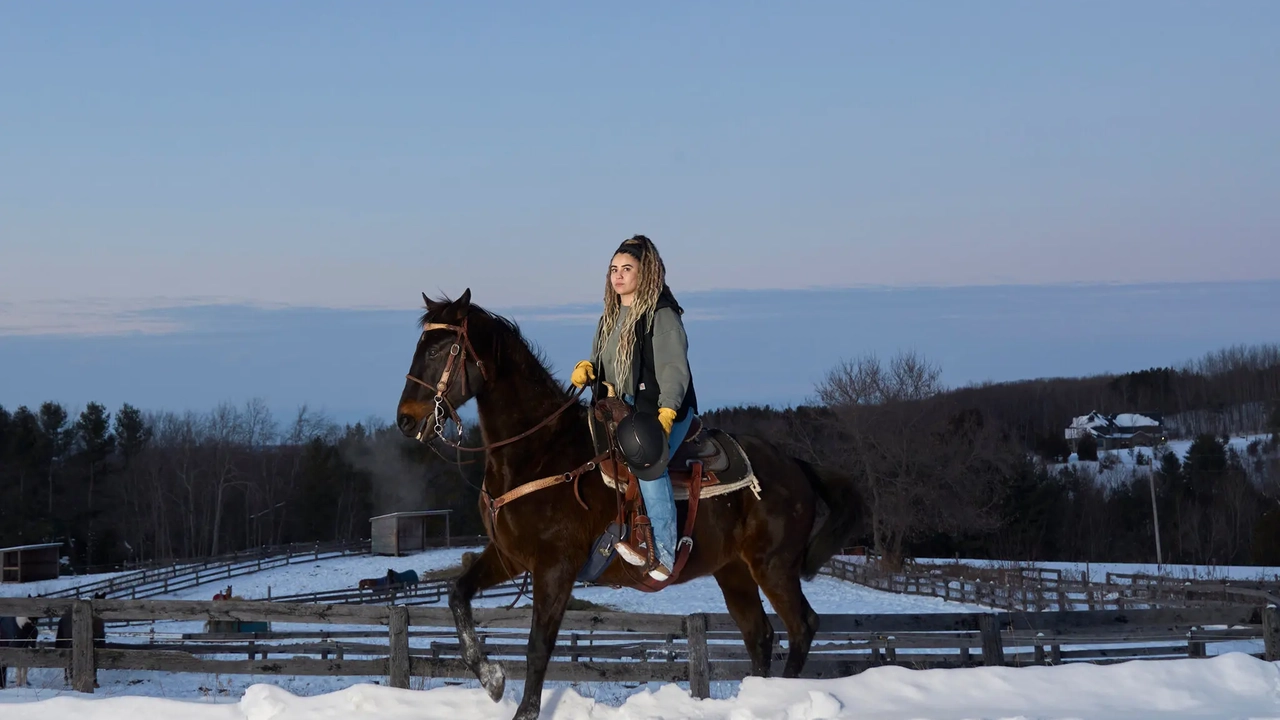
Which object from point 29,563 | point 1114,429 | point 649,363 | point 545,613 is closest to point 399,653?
point 545,613

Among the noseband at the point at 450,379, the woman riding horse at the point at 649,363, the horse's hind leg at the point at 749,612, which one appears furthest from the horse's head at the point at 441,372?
the horse's hind leg at the point at 749,612

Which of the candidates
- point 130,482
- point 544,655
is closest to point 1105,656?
point 544,655

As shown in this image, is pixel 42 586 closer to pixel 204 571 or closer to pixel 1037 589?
pixel 204 571

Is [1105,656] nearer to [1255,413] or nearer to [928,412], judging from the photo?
[928,412]

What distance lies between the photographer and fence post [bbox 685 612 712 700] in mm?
8234

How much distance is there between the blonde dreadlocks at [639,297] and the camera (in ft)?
20.6

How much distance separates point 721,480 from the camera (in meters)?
6.62

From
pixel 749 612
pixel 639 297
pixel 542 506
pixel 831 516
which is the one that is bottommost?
pixel 749 612

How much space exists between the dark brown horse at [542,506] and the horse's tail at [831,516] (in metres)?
0.03

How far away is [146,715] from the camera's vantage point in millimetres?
6227

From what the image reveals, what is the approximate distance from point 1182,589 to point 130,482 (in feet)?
188

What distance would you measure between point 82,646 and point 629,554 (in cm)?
640

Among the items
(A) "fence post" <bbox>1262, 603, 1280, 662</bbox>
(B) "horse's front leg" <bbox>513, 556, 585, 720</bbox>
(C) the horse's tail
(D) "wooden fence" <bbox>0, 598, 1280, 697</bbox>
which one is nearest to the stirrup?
(B) "horse's front leg" <bbox>513, 556, 585, 720</bbox>

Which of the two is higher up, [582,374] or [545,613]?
[582,374]
